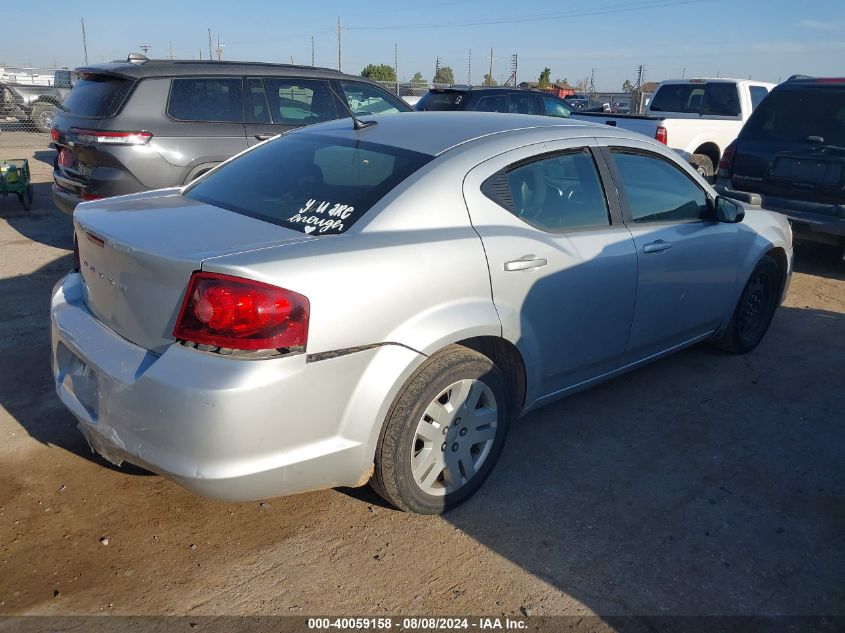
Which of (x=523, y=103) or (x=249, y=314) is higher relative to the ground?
(x=523, y=103)

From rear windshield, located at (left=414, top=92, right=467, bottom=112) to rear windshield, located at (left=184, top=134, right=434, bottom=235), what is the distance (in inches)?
266

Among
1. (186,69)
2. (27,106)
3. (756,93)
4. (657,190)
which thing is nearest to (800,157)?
(657,190)

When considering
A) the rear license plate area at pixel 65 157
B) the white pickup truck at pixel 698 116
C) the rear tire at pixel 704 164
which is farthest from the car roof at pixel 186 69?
the rear tire at pixel 704 164

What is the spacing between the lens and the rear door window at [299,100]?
723 centimetres

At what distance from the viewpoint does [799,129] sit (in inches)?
282

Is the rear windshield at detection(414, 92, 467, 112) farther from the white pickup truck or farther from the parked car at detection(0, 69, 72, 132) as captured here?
the parked car at detection(0, 69, 72, 132)

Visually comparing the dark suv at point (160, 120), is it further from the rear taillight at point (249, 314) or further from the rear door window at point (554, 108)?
the rear door window at point (554, 108)

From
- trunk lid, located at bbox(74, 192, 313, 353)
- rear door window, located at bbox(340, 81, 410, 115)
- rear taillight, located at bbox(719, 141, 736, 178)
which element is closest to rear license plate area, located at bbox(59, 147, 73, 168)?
rear door window, located at bbox(340, 81, 410, 115)

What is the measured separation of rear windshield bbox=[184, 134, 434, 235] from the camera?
2.99 meters

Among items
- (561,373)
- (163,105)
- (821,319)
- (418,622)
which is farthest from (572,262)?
(163,105)

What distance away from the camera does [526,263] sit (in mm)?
3199

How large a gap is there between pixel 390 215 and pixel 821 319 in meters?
4.67

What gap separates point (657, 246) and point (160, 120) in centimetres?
469

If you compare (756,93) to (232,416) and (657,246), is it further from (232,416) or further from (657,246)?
(232,416)
